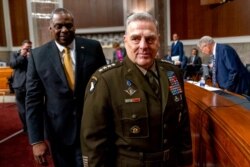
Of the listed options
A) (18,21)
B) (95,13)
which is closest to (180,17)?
(95,13)

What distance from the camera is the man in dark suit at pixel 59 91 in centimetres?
176

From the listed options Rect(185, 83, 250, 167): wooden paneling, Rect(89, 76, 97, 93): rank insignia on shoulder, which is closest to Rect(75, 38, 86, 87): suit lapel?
Rect(89, 76, 97, 93): rank insignia on shoulder

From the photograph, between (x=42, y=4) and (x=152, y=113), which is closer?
(x=152, y=113)

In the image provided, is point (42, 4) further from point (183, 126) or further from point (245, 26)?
point (183, 126)

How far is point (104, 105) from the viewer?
1287 millimetres

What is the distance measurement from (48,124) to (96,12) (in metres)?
11.2

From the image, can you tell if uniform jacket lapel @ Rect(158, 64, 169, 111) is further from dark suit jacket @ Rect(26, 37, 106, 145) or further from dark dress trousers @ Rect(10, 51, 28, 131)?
dark dress trousers @ Rect(10, 51, 28, 131)

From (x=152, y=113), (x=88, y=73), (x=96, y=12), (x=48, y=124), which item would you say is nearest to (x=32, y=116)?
(x=48, y=124)

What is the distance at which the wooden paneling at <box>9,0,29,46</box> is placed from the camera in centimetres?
1271

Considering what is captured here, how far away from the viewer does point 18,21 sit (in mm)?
12844

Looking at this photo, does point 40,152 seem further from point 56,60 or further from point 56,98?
point 56,60

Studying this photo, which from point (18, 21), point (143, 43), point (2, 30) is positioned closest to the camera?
point (143, 43)

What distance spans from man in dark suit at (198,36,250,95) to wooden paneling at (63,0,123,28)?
8.95 m

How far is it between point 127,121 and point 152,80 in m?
0.24
